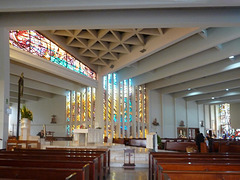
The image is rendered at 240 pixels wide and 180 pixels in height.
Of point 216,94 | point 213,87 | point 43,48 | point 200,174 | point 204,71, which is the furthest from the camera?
point 216,94

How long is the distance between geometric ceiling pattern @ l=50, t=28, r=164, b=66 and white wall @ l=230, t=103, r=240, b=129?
53.9 ft

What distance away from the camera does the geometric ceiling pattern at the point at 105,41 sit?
12.1m

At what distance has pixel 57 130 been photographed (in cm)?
1948

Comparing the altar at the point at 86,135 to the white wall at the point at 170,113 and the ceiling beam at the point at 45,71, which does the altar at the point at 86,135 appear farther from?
the white wall at the point at 170,113

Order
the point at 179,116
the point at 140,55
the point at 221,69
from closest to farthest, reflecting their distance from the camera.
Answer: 1. the point at 140,55
2. the point at 221,69
3. the point at 179,116

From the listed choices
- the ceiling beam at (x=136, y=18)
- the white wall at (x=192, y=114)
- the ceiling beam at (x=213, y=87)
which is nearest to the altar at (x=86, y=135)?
the ceiling beam at (x=136, y=18)

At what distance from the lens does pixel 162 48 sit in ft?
39.4

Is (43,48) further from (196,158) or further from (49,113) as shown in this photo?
(196,158)

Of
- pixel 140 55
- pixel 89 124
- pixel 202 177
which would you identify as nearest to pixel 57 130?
pixel 89 124

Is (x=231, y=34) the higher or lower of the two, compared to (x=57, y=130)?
higher

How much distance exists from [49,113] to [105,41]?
8.74 m

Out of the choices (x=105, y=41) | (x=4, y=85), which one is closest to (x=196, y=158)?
(x=4, y=85)

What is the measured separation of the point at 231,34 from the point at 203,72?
5.72m

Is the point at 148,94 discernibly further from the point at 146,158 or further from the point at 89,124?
the point at 146,158
